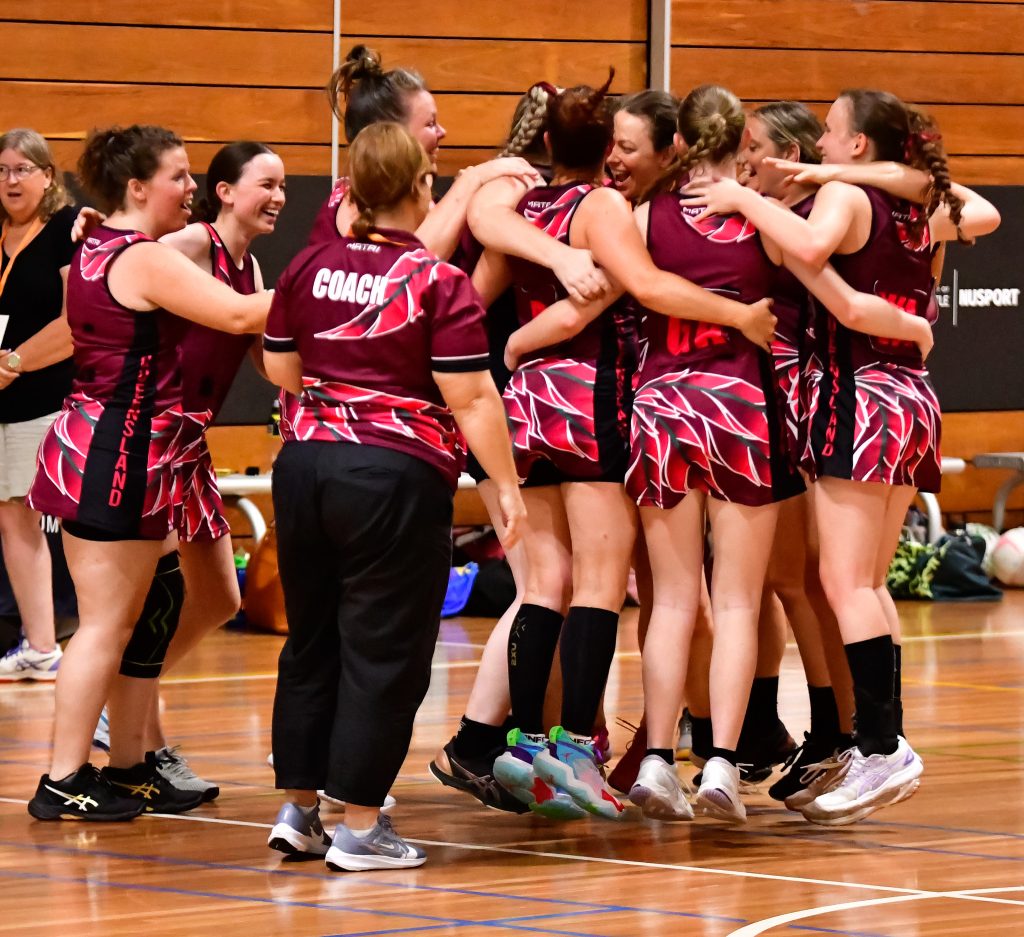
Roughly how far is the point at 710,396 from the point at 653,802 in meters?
0.84

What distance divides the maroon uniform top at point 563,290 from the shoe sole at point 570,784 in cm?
88

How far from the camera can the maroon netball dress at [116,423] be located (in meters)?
4.21

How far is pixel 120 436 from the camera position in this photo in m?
4.23

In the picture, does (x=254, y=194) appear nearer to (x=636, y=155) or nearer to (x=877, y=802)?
(x=636, y=155)

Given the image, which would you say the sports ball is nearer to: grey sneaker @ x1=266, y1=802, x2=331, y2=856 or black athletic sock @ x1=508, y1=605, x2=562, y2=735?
black athletic sock @ x1=508, y1=605, x2=562, y2=735

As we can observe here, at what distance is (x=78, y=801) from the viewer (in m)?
4.24

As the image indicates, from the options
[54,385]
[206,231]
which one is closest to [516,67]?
[54,385]

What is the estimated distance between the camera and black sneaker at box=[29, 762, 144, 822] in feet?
13.9

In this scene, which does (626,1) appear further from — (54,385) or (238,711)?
(238,711)

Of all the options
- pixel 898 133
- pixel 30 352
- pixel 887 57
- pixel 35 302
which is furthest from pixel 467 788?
pixel 887 57

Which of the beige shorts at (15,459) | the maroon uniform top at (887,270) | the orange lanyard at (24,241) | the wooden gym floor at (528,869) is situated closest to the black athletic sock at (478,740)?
the wooden gym floor at (528,869)

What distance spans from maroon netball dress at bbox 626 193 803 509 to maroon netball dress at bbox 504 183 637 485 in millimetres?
109

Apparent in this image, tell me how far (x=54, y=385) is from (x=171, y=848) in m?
2.90

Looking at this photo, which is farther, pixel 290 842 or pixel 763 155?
pixel 763 155
